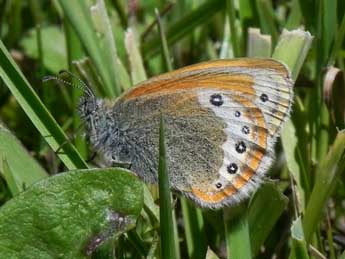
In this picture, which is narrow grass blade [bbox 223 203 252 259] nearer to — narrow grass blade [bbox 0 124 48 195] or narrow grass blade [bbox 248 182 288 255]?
narrow grass blade [bbox 248 182 288 255]

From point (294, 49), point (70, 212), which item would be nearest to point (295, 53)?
point (294, 49)

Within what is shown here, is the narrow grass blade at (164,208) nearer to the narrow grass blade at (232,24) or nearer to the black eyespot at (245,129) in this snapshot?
the black eyespot at (245,129)

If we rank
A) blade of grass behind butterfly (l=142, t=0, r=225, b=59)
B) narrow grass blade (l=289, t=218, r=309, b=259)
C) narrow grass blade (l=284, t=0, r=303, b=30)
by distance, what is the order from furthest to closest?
blade of grass behind butterfly (l=142, t=0, r=225, b=59) → narrow grass blade (l=284, t=0, r=303, b=30) → narrow grass blade (l=289, t=218, r=309, b=259)

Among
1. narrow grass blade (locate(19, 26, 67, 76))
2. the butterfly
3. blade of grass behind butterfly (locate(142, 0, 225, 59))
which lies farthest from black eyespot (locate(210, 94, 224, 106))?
narrow grass blade (locate(19, 26, 67, 76))

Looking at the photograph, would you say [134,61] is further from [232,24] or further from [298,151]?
[298,151]

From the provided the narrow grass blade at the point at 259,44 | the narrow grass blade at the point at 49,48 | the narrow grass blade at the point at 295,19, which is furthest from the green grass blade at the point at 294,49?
the narrow grass blade at the point at 49,48

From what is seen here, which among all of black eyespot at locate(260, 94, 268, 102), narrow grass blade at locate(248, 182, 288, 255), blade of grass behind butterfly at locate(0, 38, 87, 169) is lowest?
narrow grass blade at locate(248, 182, 288, 255)
